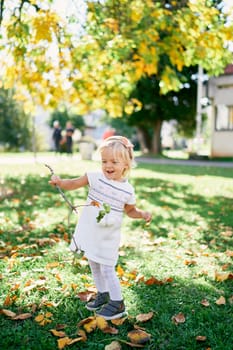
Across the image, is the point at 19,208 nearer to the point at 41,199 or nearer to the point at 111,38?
the point at 41,199

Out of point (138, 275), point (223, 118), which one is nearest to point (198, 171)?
point (223, 118)

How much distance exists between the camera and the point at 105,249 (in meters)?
3.09

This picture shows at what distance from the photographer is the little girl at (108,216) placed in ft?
10.1

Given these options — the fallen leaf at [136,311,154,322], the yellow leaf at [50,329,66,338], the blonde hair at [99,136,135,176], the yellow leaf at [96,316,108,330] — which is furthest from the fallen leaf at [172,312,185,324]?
the blonde hair at [99,136,135,176]

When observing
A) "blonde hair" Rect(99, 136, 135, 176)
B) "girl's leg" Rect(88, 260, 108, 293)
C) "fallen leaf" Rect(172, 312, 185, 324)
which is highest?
"blonde hair" Rect(99, 136, 135, 176)

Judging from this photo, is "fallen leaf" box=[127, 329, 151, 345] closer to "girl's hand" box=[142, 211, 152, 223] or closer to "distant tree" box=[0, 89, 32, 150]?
"girl's hand" box=[142, 211, 152, 223]

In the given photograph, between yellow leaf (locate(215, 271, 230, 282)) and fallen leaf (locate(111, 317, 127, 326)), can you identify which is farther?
yellow leaf (locate(215, 271, 230, 282))

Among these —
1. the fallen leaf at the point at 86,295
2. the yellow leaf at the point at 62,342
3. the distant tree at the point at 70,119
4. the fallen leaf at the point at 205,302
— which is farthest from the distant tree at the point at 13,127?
the yellow leaf at the point at 62,342

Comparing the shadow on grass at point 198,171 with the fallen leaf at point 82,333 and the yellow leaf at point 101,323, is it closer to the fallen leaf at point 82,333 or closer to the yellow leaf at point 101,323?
the yellow leaf at point 101,323

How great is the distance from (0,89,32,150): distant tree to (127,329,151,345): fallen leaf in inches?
1398

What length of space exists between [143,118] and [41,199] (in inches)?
772

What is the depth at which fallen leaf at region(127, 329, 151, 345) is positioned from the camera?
2703 mm

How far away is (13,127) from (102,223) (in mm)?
35216

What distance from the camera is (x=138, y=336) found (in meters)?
Result: 2.74
